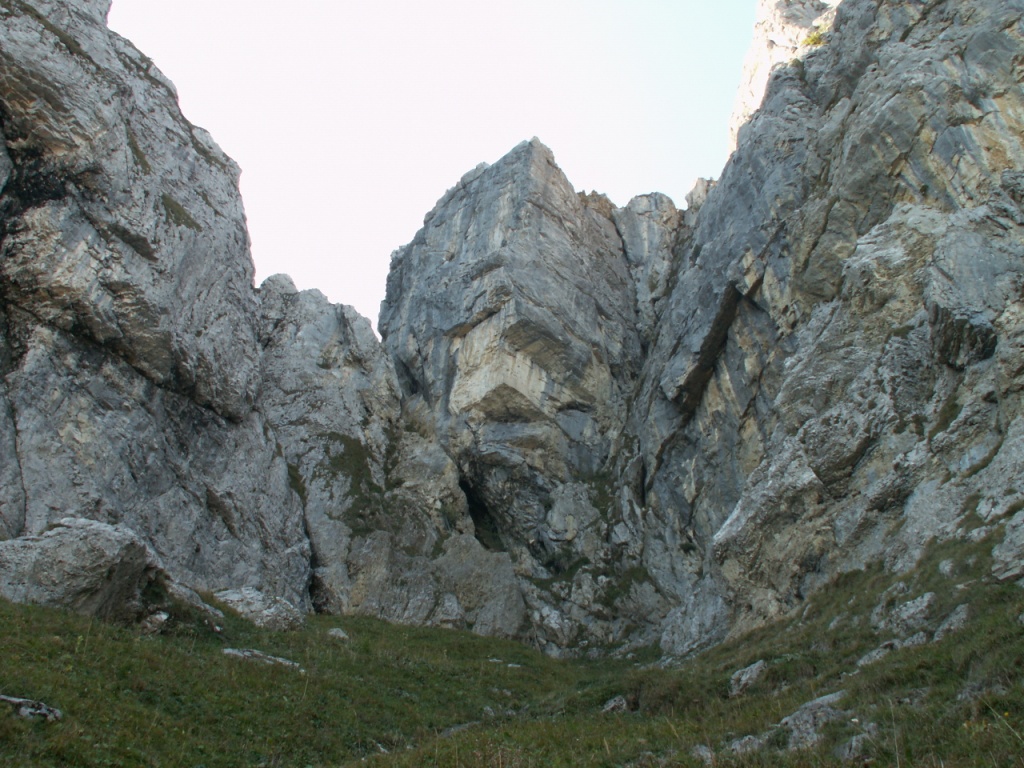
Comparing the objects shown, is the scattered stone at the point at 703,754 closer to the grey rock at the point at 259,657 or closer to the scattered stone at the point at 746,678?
the scattered stone at the point at 746,678

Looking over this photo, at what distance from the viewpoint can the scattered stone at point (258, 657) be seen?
67.0 feet

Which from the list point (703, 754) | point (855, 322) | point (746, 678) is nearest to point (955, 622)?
point (746, 678)

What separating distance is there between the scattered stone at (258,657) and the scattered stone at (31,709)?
836 centimetres

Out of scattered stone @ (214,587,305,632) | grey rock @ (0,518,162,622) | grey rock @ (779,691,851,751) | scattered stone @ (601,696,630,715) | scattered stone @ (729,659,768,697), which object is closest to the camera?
grey rock @ (779,691,851,751)

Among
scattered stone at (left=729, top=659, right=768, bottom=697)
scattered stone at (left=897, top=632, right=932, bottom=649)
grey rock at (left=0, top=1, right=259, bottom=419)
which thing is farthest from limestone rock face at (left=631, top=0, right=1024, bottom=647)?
grey rock at (left=0, top=1, right=259, bottom=419)

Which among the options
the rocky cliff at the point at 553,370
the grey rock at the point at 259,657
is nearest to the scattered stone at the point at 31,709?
the grey rock at the point at 259,657

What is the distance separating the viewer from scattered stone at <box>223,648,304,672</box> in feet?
67.0

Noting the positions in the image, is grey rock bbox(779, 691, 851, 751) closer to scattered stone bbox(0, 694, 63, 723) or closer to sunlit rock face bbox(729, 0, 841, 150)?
scattered stone bbox(0, 694, 63, 723)

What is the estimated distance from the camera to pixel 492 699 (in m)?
23.8

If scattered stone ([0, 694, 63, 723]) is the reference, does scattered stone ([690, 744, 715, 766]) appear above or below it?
below

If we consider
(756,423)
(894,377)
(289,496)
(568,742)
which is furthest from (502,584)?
(568,742)

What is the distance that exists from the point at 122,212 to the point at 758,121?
38.0 meters

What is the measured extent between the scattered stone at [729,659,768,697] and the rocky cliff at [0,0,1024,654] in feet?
19.7

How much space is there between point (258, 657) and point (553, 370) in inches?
1359
